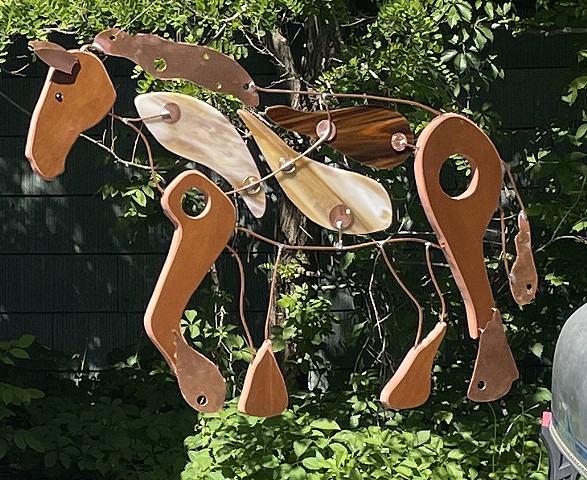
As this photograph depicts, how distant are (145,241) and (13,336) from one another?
811 mm

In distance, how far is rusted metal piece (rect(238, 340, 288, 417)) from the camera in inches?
88.0

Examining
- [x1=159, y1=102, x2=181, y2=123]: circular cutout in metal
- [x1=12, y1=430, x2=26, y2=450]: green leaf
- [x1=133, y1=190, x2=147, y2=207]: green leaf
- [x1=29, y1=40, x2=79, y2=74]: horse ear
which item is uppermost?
[x1=29, y1=40, x2=79, y2=74]: horse ear

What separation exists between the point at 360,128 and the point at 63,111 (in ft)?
2.19

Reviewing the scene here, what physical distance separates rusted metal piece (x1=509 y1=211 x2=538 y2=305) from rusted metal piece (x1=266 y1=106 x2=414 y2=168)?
13.4 inches

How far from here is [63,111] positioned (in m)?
2.12

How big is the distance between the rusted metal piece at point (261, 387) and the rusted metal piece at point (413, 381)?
0.81 feet

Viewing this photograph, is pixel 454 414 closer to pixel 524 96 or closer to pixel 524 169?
pixel 524 169

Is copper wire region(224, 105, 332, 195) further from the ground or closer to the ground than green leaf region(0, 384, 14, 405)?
further from the ground

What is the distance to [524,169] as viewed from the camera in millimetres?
3826

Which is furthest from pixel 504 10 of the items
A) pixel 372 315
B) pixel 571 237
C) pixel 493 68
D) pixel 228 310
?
pixel 228 310

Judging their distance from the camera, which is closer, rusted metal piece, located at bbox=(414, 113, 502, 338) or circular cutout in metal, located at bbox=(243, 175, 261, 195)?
rusted metal piece, located at bbox=(414, 113, 502, 338)

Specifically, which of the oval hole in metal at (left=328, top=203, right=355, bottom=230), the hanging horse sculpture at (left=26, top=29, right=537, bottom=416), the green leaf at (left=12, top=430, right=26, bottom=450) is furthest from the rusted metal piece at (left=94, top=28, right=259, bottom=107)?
the green leaf at (left=12, top=430, right=26, bottom=450)

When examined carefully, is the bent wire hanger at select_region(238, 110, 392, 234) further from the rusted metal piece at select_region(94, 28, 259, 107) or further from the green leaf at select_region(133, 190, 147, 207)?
the green leaf at select_region(133, 190, 147, 207)

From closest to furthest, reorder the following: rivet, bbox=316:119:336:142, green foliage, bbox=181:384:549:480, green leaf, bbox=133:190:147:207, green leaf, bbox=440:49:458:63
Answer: rivet, bbox=316:119:336:142, green foliage, bbox=181:384:549:480, green leaf, bbox=440:49:458:63, green leaf, bbox=133:190:147:207
